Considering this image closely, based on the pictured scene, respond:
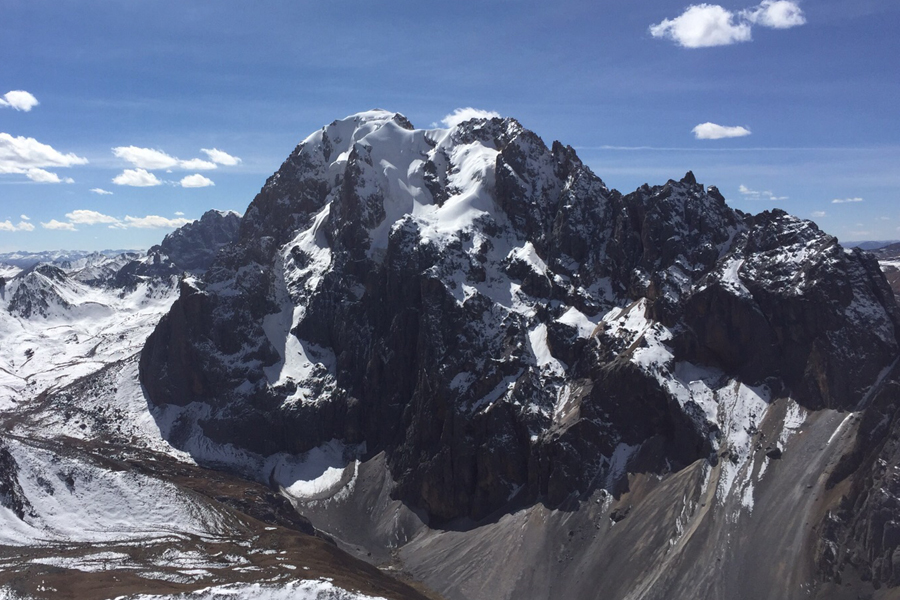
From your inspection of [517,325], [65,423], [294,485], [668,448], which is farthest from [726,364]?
[65,423]

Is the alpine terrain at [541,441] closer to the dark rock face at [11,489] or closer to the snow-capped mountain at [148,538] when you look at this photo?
the snow-capped mountain at [148,538]

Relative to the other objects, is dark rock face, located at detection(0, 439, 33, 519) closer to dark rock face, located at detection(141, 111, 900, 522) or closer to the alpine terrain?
the alpine terrain

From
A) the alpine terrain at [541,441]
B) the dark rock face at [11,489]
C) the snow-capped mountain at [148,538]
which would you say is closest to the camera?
the snow-capped mountain at [148,538]

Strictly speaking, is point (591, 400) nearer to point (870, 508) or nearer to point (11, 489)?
point (870, 508)

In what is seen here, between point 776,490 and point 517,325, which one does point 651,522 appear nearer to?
point 776,490

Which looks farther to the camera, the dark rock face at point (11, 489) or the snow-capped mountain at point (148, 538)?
the dark rock face at point (11, 489)

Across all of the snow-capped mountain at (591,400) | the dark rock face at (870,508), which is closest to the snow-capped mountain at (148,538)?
the snow-capped mountain at (591,400)
